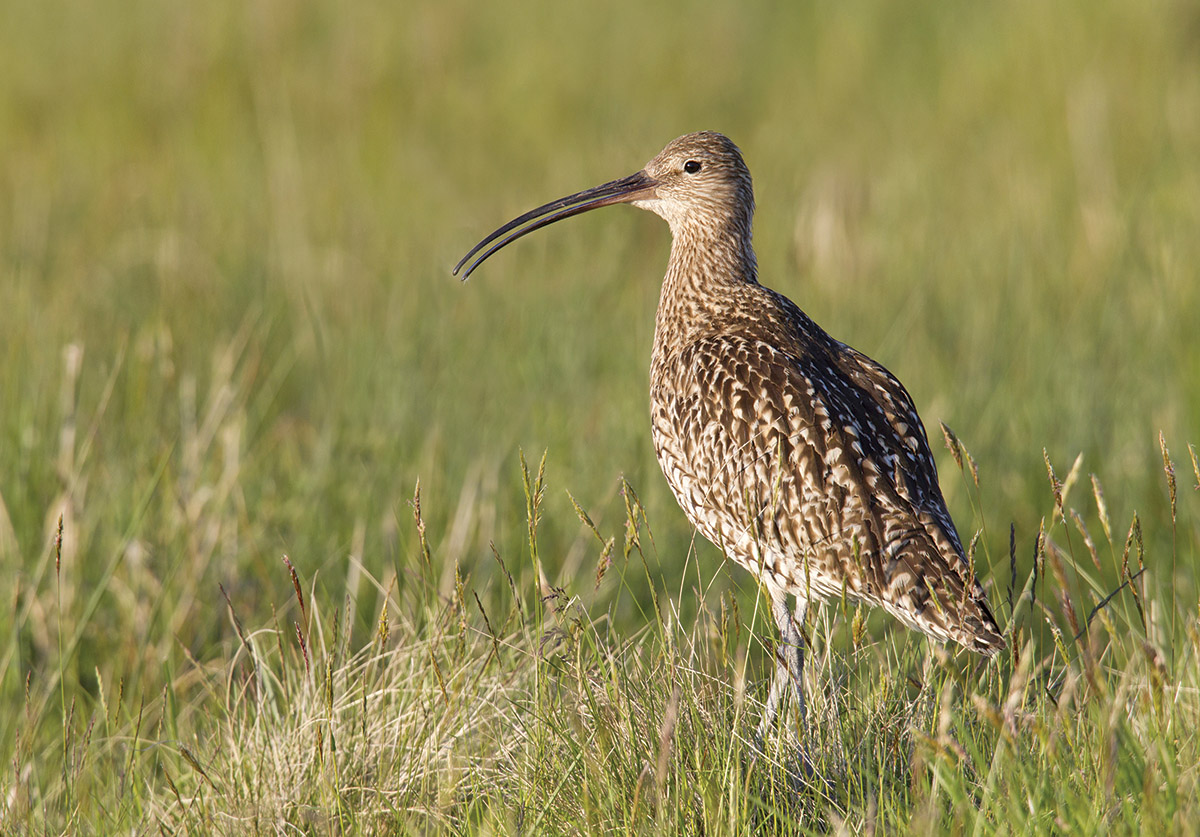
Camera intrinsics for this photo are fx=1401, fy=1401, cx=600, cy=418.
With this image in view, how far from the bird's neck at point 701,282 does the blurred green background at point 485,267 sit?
859mm

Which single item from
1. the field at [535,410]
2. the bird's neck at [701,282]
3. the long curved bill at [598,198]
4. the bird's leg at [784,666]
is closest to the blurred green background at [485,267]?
the field at [535,410]

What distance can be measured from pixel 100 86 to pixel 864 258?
6.02 metres

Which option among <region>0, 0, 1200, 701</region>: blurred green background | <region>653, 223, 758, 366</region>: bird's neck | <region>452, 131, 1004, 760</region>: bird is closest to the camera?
<region>452, 131, 1004, 760</region>: bird

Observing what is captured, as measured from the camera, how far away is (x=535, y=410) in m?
6.12

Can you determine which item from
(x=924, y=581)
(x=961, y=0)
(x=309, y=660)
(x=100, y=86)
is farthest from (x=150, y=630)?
(x=961, y=0)

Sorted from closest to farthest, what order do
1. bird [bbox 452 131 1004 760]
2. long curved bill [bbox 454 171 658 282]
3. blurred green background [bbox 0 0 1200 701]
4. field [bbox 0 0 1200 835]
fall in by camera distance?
field [bbox 0 0 1200 835]
bird [bbox 452 131 1004 760]
long curved bill [bbox 454 171 658 282]
blurred green background [bbox 0 0 1200 701]

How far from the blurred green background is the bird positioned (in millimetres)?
759

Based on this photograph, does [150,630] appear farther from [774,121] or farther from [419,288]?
[774,121]

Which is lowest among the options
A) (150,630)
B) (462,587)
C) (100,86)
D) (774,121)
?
(150,630)

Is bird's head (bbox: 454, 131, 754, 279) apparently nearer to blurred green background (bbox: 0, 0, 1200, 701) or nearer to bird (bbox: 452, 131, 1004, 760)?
bird (bbox: 452, 131, 1004, 760)

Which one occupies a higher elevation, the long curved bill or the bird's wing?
the long curved bill

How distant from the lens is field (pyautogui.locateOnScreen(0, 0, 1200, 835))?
9.96ft

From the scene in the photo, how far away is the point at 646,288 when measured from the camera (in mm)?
7891

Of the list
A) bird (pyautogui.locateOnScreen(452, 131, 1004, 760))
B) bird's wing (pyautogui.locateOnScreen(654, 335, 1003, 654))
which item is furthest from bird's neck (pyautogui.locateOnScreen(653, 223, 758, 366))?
bird's wing (pyautogui.locateOnScreen(654, 335, 1003, 654))
